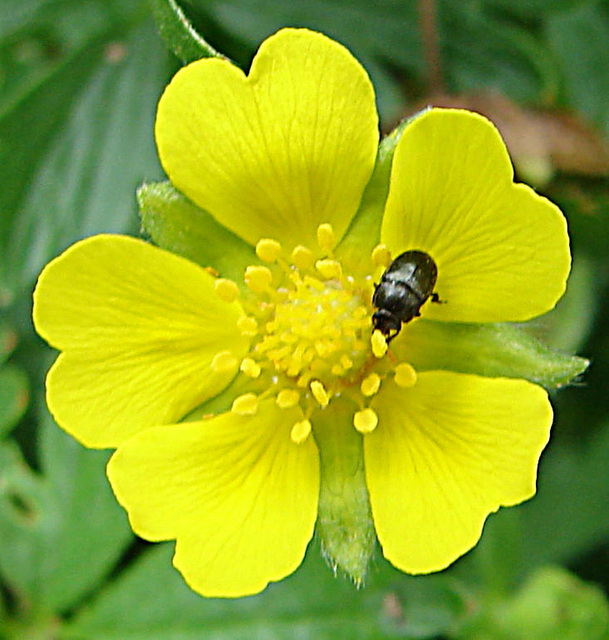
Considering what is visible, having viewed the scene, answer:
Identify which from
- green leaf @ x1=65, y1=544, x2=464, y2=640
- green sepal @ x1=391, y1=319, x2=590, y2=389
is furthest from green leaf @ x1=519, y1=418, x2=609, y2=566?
green sepal @ x1=391, y1=319, x2=590, y2=389

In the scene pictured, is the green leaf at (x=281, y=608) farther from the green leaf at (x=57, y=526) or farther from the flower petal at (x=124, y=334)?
the flower petal at (x=124, y=334)

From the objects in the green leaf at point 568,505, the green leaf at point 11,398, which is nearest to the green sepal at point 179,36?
the green leaf at point 11,398

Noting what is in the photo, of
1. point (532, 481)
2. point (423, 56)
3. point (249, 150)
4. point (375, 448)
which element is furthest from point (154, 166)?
point (532, 481)

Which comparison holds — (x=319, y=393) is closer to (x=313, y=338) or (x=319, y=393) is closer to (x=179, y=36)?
(x=313, y=338)

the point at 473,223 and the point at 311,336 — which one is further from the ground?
the point at 473,223

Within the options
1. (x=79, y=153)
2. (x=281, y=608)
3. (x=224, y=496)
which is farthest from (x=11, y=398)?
(x=224, y=496)
